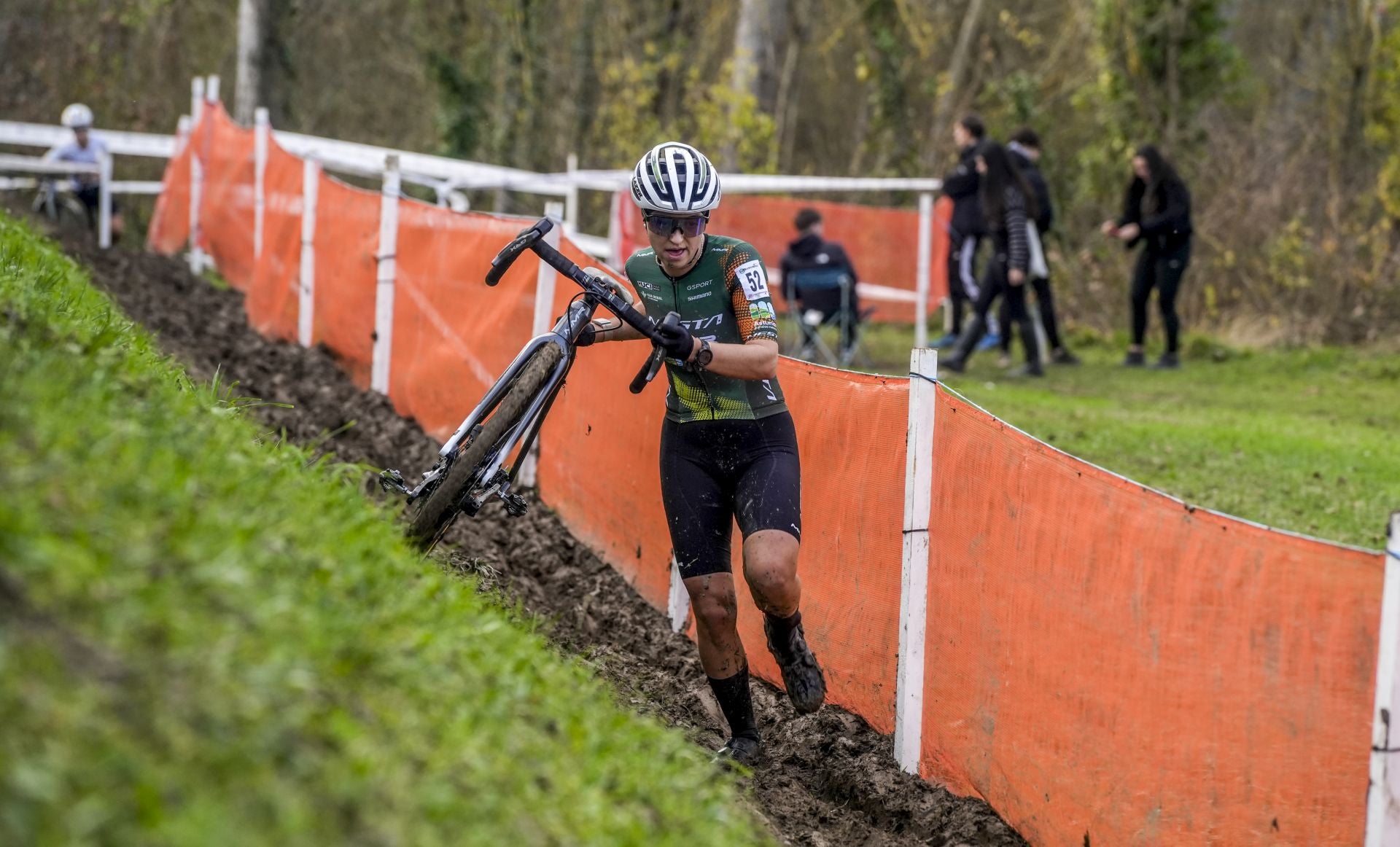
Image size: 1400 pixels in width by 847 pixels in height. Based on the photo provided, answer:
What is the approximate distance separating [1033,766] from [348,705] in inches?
109

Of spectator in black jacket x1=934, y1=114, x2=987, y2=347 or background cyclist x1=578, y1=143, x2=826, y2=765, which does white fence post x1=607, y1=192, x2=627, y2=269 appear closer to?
spectator in black jacket x1=934, y1=114, x2=987, y2=347

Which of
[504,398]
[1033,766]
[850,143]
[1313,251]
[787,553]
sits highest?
[850,143]

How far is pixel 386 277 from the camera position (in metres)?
10.8

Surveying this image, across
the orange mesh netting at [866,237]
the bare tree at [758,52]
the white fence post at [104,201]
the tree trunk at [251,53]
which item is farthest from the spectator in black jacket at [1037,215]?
the tree trunk at [251,53]

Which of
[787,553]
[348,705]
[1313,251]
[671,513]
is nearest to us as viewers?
[348,705]

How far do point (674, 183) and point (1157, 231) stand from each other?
1092 centimetres

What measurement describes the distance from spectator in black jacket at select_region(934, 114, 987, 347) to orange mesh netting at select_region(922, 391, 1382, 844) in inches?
413

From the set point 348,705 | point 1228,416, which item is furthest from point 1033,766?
point 1228,416

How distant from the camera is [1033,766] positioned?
5023mm

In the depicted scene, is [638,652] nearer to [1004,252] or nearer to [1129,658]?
[1129,658]

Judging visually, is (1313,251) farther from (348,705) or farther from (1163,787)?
(348,705)

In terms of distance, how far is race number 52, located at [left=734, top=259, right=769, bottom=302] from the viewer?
5.82 m

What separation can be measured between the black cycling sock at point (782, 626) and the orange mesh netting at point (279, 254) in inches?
323

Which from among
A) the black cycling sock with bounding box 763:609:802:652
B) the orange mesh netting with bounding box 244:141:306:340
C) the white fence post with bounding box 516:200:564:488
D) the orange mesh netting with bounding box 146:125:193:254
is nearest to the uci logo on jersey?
the black cycling sock with bounding box 763:609:802:652
